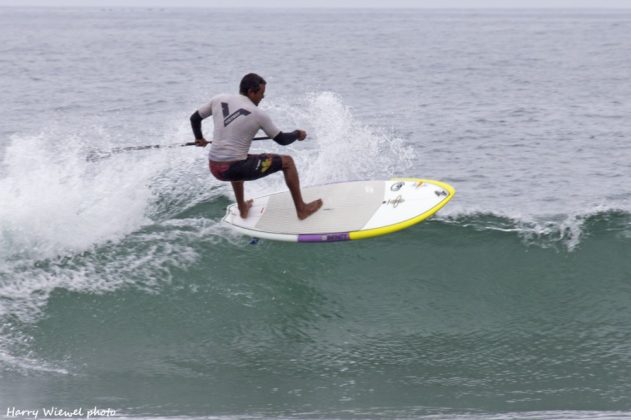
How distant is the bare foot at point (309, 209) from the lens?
9.09 metres

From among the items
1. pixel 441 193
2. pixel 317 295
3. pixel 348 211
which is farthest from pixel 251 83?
pixel 317 295

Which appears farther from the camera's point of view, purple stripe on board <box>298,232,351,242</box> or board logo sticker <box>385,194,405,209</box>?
board logo sticker <box>385,194,405,209</box>

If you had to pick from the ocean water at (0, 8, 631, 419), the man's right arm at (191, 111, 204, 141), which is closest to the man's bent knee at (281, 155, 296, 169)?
the man's right arm at (191, 111, 204, 141)

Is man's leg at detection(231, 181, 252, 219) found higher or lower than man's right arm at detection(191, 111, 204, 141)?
lower

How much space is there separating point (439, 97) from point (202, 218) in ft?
49.0

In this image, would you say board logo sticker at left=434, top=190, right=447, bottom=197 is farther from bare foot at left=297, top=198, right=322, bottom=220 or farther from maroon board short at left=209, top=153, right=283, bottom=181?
maroon board short at left=209, top=153, right=283, bottom=181

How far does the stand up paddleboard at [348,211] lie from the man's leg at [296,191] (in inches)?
2.6

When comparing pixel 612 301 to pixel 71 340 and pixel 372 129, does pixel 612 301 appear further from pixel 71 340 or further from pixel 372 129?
pixel 372 129

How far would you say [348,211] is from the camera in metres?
9.20

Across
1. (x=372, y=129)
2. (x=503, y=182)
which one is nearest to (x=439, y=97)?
(x=372, y=129)

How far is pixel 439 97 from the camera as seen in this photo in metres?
24.7

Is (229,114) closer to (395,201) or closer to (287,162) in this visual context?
(287,162)

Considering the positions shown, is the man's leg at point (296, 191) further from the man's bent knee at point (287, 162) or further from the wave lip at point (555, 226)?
the wave lip at point (555, 226)

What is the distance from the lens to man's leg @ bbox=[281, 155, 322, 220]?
8.68 m
